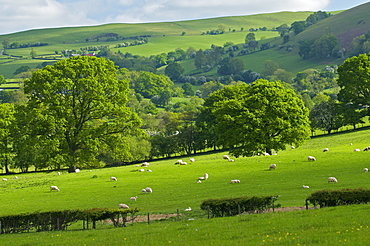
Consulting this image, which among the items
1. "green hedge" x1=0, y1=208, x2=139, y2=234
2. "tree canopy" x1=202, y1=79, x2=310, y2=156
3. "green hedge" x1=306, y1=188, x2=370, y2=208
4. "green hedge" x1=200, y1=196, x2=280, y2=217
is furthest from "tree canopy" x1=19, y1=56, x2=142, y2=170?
"green hedge" x1=306, y1=188, x2=370, y2=208

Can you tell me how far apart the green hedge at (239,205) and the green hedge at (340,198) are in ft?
9.12

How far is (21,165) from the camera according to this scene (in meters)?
109

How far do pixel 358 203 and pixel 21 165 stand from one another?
90.3 m

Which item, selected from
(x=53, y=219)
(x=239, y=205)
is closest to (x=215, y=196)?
(x=239, y=205)

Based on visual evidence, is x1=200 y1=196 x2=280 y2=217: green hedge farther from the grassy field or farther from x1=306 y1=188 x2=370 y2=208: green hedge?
x1=306 y1=188 x2=370 y2=208: green hedge

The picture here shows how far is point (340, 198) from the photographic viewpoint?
31516 millimetres

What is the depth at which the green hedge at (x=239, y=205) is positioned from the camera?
32.8 metres

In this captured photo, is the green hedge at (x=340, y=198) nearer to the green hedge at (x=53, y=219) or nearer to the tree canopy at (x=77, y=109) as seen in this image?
the green hedge at (x=53, y=219)

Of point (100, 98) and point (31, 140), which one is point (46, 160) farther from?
point (100, 98)

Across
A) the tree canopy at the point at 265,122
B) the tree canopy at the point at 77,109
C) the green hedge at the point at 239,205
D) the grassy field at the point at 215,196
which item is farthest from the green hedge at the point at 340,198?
the tree canopy at the point at 265,122

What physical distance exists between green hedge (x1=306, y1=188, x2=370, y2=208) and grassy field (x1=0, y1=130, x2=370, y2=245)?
174cm

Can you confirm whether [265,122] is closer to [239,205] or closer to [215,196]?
[215,196]

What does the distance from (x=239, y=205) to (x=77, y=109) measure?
39736 mm

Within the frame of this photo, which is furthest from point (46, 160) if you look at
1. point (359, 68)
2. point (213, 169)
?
point (359, 68)
